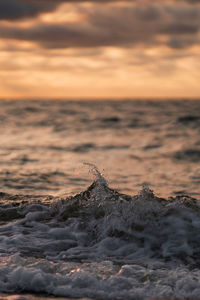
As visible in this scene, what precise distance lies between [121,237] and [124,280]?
55.1 inches

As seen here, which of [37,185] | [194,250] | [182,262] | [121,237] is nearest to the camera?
[182,262]

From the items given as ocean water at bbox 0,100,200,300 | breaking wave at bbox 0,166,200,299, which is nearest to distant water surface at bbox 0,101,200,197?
ocean water at bbox 0,100,200,300

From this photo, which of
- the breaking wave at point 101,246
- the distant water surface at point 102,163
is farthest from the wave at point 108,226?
the distant water surface at point 102,163

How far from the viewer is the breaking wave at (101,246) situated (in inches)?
155

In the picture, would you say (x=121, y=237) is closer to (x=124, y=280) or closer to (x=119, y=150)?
(x=124, y=280)

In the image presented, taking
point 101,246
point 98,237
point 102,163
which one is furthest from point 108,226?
point 102,163

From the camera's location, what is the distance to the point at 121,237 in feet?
17.7

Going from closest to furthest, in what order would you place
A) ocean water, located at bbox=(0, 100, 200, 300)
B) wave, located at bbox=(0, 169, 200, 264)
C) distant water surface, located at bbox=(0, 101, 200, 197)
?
1. ocean water, located at bbox=(0, 100, 200, 300)
2. wave, located at bbox=(0, 169, 200, 264)
3. distant water surface, located at bbox=(0, 101, 200, 197)

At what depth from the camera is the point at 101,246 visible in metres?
5.19

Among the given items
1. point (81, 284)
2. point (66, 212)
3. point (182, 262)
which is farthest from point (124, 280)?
point (66, 212)

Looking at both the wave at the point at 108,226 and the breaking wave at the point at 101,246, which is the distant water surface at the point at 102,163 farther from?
the breaking wave at the point at 101,246

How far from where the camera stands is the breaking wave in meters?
3.93

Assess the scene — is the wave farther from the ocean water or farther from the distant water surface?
the distant water surface

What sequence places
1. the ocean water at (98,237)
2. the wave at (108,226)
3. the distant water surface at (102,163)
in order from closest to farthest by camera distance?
the ocean water at (98,237)
the wave at (108,226)
the distant water surface at (102,163)
